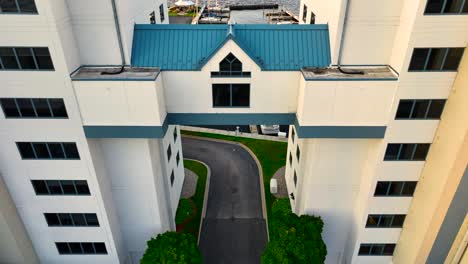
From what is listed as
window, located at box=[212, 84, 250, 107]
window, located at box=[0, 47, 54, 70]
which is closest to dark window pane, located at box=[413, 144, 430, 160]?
window, located at box=[212, 84, 250, 107]

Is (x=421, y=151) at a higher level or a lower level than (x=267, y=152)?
higher

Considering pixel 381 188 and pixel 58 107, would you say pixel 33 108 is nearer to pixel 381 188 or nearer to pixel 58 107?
pixel 58 107

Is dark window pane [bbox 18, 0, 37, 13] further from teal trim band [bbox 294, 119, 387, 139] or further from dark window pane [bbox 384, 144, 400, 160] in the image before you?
dark window pane [bbox 384, 144, 400, 160]

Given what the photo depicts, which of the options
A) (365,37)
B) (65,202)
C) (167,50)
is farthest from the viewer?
(65,202)

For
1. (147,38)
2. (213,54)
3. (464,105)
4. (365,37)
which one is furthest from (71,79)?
(464,105)

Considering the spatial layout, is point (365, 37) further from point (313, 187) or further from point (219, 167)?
point (219, 167)

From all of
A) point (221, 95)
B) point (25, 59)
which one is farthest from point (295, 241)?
point (25, 59)

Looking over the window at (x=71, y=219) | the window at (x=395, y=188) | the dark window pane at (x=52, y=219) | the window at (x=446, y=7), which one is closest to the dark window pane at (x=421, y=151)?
the window at (x=395, y=188)
